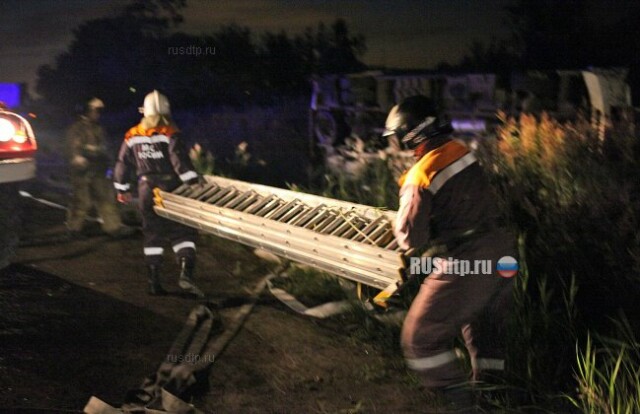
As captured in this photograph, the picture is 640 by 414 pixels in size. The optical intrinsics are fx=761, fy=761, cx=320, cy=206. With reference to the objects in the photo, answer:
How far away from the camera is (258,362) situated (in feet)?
16.6

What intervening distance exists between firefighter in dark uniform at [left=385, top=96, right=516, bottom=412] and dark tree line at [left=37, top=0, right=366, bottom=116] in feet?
57.2

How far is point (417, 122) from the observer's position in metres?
3.98

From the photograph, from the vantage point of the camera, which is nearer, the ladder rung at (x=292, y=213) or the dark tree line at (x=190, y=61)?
the ladder rung at (x=292, y=213)

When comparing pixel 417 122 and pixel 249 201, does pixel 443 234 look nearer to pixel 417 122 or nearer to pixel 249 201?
pixel 417 122

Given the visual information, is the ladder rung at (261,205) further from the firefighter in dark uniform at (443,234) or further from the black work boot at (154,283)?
the firefighter in dark uniform at (443,234)

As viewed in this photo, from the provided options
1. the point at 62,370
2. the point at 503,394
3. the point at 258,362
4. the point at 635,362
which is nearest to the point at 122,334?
the point at 62,370

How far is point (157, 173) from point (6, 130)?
1356 mm

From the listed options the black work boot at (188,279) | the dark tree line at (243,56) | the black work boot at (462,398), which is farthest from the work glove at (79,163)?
the dark tree line at (243,56)

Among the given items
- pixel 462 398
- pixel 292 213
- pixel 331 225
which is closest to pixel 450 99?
pixel 292 213

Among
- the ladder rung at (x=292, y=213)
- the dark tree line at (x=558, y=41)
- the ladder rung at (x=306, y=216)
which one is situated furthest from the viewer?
the dark tree line at (x=558, y=41)

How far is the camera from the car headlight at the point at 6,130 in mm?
6422

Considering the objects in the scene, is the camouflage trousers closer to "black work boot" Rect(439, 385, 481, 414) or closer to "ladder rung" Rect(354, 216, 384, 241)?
"ladder rung" Rect(354, 216, 384, 241)

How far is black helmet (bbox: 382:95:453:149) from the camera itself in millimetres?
3973

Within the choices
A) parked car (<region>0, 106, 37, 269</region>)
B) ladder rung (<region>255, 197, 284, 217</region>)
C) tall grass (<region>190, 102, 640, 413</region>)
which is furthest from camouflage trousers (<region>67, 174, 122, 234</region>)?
tall grass (<region>190, 102, 640, 413</region>)
